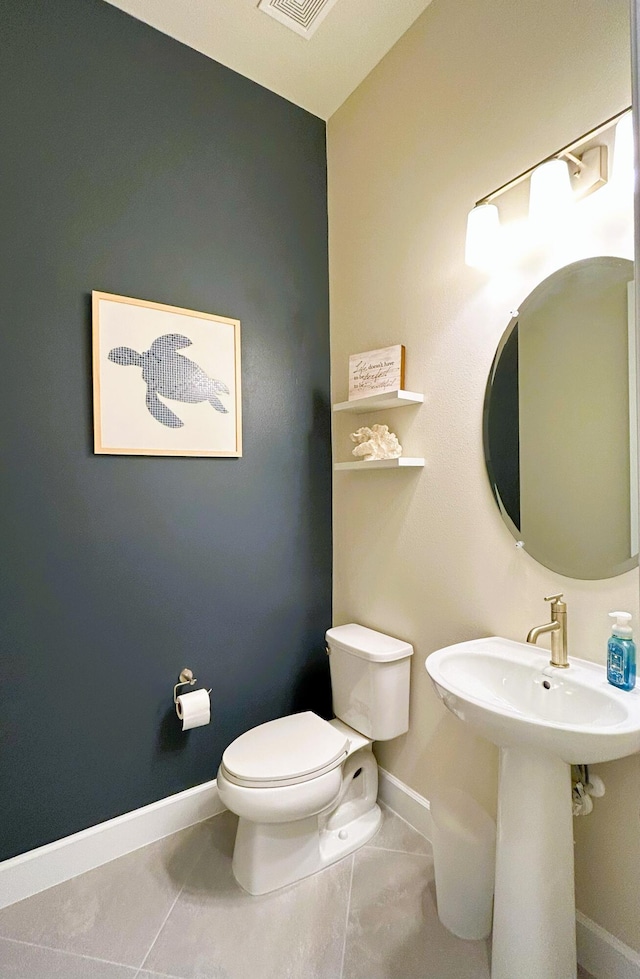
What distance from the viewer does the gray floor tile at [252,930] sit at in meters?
1.27

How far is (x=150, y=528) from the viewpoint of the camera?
1757 millimetres

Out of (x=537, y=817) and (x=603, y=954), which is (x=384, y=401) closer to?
(x=537, y=817)

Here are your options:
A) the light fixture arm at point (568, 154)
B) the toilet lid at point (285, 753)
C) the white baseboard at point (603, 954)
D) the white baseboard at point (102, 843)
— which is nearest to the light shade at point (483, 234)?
the light fixture arm at point (568, 154)

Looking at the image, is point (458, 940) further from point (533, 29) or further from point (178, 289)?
point (533, 29)

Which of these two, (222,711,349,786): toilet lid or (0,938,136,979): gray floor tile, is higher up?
(222,711,349,786): toilet lid

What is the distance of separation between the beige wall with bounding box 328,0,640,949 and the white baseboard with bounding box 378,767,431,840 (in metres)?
0.06

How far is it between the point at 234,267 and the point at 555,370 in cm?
130

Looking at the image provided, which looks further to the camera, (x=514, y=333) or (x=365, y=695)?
(x=365, y=695)

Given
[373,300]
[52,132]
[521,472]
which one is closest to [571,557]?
[521,472]

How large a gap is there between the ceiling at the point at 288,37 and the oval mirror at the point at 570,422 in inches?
49.5

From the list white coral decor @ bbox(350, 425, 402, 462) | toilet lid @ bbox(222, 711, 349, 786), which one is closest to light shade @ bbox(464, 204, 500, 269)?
white coral decor @ bbox(350, 425, 402, 462)

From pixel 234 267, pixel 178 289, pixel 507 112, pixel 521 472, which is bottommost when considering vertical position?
pixel 521 472

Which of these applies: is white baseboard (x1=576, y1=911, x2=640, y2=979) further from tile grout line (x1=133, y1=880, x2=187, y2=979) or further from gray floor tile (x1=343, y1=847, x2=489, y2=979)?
tile grout line (x1=133, y1=880, x2=187, y2=979)

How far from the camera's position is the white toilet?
145cm
